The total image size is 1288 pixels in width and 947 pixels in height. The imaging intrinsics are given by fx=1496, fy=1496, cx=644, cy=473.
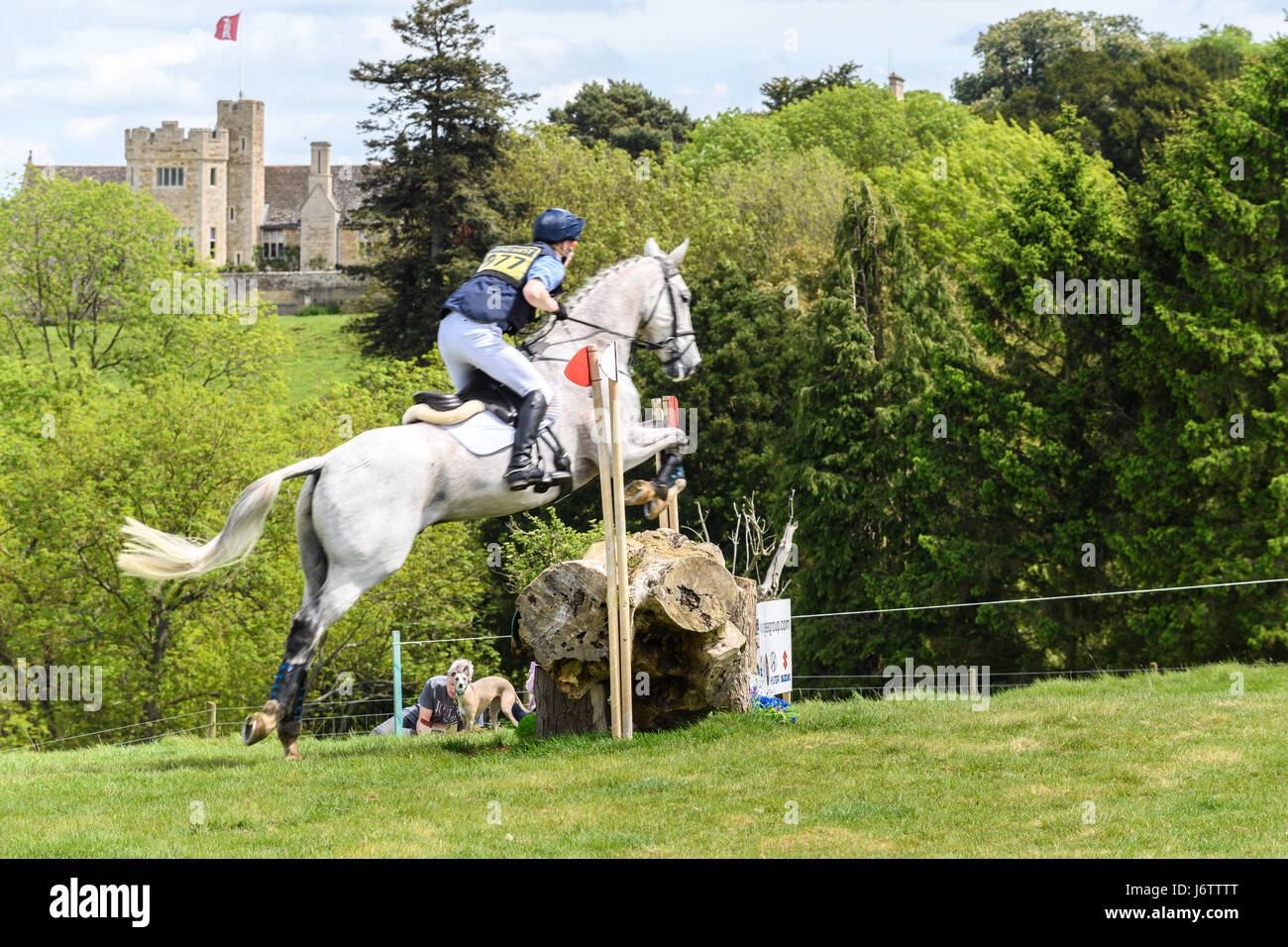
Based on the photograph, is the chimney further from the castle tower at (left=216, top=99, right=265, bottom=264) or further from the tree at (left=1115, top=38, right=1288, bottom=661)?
the tree at (left=1115, top=38, right=1288, bottom=661)

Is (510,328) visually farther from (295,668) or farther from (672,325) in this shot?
(295,668)

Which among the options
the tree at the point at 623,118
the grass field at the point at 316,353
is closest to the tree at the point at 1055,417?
the grass field at the point at 316,353

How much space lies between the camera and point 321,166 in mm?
119750

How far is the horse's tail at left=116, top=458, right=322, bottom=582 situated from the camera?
453 inches

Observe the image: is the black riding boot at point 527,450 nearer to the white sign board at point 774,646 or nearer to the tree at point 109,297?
the white sign board at point 774,646

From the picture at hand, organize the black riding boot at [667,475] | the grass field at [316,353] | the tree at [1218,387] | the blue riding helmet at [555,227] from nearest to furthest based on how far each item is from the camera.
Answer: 1. the blue riding helmet at [555,227]
2. the black riding boot at [667,475]
3. the tree at [1218,387]
4. the grass field at [316,353]

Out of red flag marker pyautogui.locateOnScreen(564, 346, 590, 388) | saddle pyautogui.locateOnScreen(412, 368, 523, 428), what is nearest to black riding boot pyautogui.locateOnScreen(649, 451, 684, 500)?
red flag marker pyautogui.locateOnScreen(564, 346, 590, 388)

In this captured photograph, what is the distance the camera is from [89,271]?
53250 mm

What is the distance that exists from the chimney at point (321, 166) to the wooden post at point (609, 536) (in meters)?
110

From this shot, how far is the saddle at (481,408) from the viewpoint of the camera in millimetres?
11703

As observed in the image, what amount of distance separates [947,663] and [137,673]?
18556 mm

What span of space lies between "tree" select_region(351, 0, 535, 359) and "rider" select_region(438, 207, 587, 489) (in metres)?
35.2

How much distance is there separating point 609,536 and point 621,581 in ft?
1.21

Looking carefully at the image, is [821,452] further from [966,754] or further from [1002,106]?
[1002,106]
